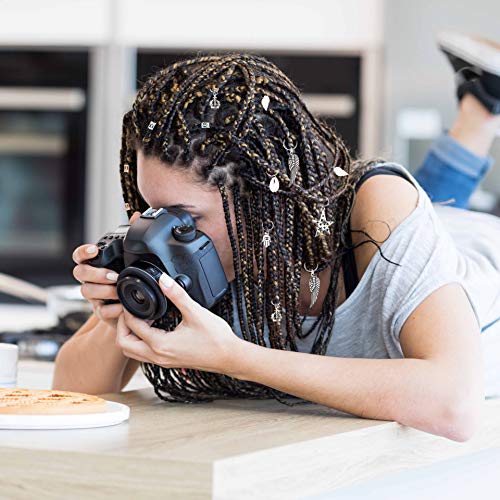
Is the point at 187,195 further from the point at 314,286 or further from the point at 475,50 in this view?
the point at 475,50

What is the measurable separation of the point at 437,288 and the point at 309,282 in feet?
0.61

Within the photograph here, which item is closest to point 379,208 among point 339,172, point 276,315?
point 339,172

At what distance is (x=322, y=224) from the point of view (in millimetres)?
1218

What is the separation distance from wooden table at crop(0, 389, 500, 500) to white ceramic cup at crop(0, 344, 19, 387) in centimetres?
22

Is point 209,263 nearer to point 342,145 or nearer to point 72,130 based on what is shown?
point 342,145

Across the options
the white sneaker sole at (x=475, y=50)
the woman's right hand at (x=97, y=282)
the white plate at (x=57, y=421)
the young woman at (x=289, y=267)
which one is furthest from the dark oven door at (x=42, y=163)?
the white plate at (x=57, y=421)

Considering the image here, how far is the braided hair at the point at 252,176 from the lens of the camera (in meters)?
1.17

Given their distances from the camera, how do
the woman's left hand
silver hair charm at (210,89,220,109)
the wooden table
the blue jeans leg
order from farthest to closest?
the blue jeans leg
silver hair charm at (210,89,220,109)
the woman's left hand
the wooden table

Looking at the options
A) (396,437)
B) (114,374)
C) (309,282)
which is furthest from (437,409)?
(114,374)

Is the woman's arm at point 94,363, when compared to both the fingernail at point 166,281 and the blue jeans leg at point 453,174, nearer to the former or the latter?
the fingernail at point 166,281

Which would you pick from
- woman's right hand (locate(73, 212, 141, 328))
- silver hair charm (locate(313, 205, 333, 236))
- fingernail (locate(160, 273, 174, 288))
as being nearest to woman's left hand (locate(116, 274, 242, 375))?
fingernail (locate(160, 273, 174, 288))

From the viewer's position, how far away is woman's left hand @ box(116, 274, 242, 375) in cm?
105

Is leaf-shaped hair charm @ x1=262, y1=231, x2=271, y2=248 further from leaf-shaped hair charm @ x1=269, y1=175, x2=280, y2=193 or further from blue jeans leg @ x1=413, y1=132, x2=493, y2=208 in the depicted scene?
blue jeans leg @ x1=413, y1=132, x2=493, y2=208

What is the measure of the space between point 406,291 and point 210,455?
42cm
